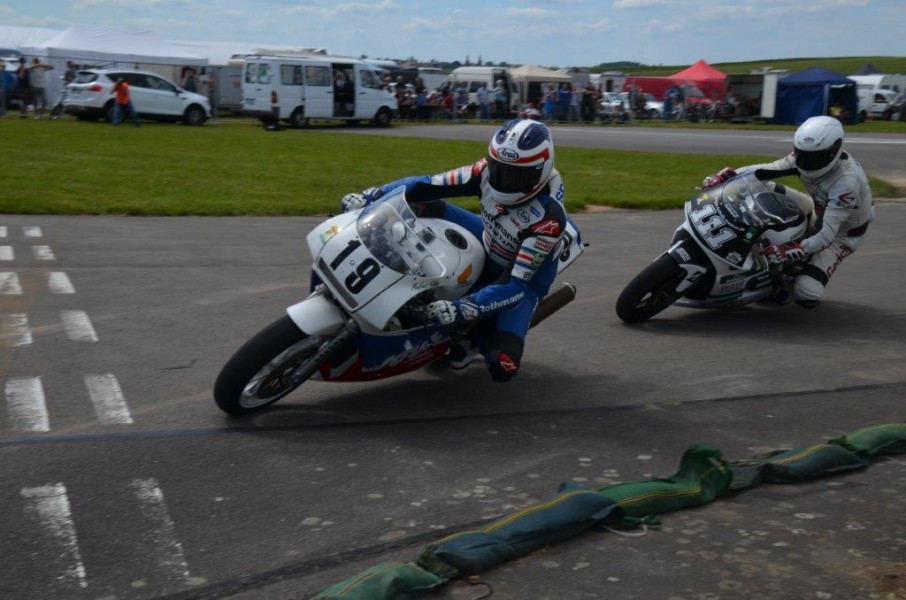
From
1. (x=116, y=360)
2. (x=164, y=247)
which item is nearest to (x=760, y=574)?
(x=116, y=360)

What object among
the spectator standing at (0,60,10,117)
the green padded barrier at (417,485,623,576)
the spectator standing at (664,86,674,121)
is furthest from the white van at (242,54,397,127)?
the green padded barrier at (417,485,623,576)

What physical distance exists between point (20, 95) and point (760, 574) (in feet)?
105

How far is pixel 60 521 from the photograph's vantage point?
436 centimetres

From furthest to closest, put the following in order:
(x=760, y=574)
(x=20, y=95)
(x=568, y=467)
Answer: (x=20, y=95), (x=568, y=467), (x=760, y=574)

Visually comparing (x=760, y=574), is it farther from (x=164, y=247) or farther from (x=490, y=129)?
(x=490, y=129)

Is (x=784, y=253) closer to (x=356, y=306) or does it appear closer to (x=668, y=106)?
(x=356, y=306)

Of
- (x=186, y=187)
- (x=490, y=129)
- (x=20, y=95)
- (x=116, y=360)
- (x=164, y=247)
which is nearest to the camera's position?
(x=116, y=360)

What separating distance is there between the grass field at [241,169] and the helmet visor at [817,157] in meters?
6.96

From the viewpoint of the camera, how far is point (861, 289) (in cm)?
1009

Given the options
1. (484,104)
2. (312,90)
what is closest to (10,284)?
(312,90)

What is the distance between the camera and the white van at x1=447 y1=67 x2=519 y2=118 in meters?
45.1

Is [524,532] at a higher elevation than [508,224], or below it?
below

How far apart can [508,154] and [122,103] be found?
83.9 feet

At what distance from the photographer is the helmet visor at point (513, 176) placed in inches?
237
